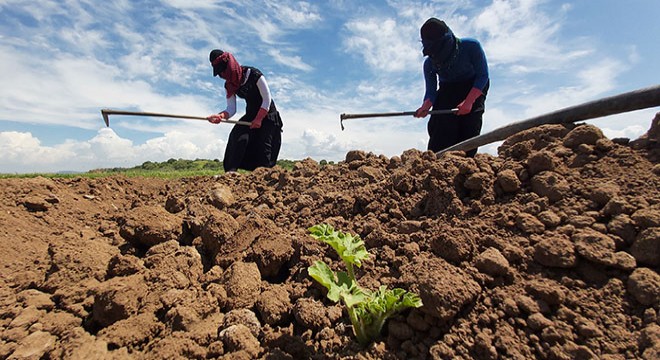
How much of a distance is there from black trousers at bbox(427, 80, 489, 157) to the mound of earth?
2.54 meters

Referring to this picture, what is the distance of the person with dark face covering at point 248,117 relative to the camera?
19.8ft

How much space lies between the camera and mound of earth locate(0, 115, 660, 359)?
1.41 meters

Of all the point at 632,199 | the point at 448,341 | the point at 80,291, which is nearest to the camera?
the point at 448,341

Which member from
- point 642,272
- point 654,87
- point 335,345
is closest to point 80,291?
point 335,345

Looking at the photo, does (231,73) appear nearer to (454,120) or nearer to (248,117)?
(248,117)

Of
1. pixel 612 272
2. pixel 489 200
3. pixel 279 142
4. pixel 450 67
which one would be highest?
pixel 450 67

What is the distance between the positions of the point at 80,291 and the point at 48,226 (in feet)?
5.27

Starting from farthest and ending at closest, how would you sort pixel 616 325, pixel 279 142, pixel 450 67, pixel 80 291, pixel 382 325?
pixel 279 142
pixel 450 67
pixel 80 291
pixel 382 325
pixel 616 325

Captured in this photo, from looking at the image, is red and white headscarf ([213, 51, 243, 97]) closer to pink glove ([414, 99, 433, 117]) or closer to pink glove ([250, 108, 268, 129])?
pink glove ([250, 108, 268, 129])

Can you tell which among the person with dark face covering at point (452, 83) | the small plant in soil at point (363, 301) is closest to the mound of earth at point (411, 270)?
the small plant in soil at point (363, 301)

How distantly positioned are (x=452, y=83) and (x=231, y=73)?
3487 millimetres

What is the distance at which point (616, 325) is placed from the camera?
1305mm

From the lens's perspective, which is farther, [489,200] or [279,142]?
[279,142]

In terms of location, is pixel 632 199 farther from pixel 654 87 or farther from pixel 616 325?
pixel 654 87
